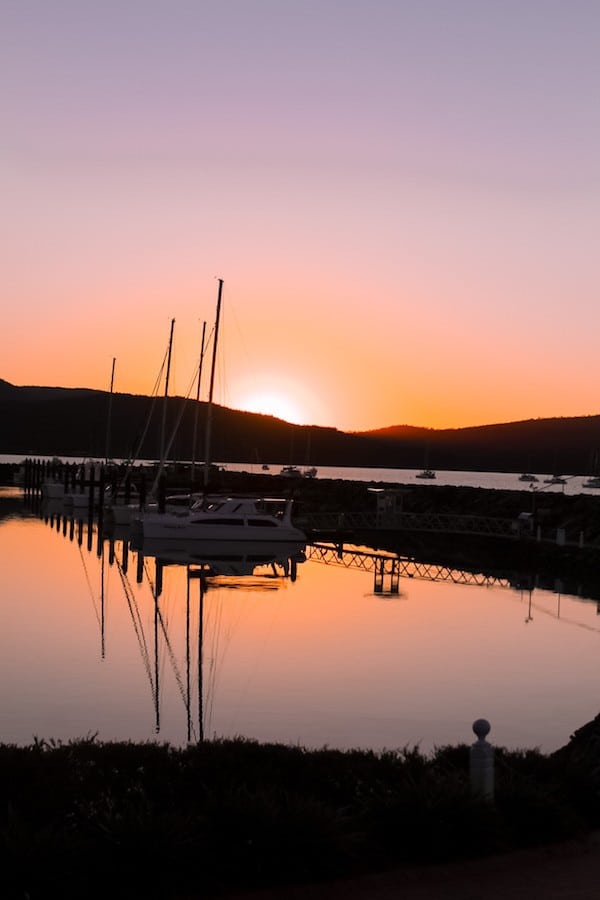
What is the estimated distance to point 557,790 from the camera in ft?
34.4

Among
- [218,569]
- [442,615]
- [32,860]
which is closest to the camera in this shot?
[32,860]

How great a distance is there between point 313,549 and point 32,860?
5060 centimetres

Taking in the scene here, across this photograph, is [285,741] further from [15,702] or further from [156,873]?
[156,873]

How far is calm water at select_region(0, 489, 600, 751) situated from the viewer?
63.2 feet

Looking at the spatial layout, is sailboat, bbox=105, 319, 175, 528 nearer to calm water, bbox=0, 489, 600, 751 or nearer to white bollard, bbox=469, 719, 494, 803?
calm water, bbox=0, 489, 600, 751

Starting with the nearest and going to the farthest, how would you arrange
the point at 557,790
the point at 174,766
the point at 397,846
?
the point at 397,846
the point at 557,790
the point at 174,766

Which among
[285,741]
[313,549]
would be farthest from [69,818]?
[313,549]

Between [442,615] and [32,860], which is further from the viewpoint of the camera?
[442,615]

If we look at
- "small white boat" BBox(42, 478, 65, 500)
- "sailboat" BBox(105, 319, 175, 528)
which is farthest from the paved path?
"small white boat" BBox(42, 478, 65, 500)

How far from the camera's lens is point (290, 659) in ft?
86.5

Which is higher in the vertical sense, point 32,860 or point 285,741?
point 32,860

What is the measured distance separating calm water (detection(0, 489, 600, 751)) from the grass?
6411 mm

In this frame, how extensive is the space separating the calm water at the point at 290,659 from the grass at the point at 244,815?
252 inches

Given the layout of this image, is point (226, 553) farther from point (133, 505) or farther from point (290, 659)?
point (290, 659)
